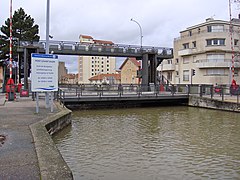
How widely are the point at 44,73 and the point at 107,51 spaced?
20.1m

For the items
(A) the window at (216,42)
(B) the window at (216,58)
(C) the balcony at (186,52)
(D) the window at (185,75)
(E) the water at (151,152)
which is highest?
(A) the window at (216,42)

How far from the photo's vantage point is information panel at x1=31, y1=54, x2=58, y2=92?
→ 1347cm

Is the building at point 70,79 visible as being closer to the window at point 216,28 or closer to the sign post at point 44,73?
the window at point 216,28

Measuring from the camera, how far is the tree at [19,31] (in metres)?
39.5

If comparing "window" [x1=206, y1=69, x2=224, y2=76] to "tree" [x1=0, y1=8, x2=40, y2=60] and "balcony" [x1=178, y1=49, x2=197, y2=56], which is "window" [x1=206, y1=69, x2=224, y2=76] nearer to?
"balcony" [x1=178, y1=49, x2=197, y2=56]

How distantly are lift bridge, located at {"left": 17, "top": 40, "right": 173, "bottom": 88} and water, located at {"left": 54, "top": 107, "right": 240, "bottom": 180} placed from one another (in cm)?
1963

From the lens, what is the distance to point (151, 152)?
8.38m

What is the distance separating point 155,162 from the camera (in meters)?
7.29

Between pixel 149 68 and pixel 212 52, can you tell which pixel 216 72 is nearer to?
pixel 212 52

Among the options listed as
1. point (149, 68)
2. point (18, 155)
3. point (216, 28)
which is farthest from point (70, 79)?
point (18, 155)

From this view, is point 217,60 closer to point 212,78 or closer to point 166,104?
point 212,78

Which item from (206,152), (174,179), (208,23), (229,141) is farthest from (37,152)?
(208,23)

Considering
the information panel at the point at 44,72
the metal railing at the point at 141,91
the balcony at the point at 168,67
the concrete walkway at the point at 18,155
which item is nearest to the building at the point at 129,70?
the balcony at the point at 168,67

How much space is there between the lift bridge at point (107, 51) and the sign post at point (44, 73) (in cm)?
1610
